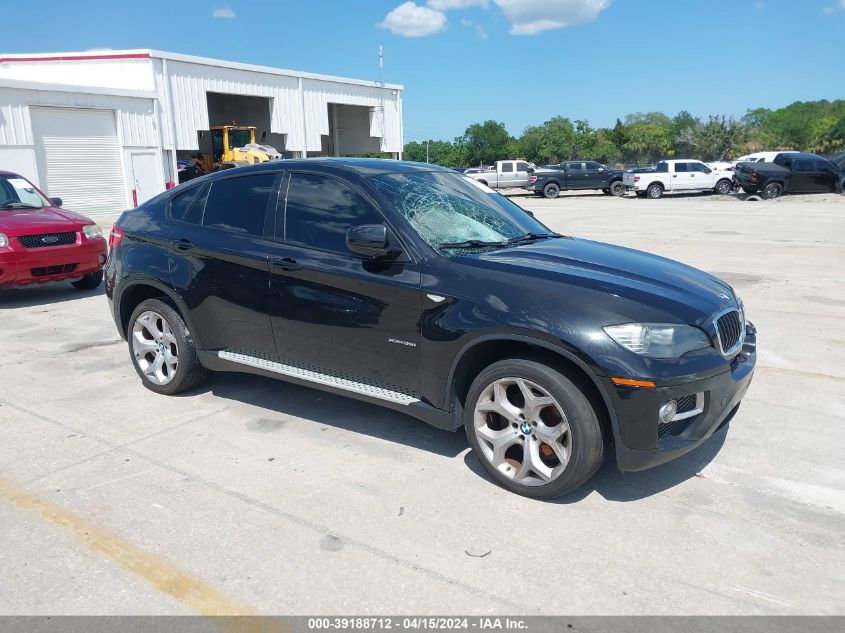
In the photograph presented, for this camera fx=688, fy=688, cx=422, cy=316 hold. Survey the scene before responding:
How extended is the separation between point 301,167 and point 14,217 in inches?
241

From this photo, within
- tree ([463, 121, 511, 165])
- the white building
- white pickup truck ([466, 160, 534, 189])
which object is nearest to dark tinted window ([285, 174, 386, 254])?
the white building

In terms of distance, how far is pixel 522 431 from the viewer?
3.61 meters

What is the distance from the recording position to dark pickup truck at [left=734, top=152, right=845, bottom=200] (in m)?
28.4

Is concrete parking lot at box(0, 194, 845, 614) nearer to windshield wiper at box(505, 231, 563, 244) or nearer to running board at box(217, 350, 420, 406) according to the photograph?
running board at box(217, 350, 420, 406)

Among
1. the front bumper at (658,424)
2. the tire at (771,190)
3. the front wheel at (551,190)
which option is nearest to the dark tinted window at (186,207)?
the front bumper at (658,424)

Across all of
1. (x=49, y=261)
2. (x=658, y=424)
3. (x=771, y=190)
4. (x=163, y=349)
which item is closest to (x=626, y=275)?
(x=658, y=424)

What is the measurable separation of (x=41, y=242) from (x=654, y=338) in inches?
316

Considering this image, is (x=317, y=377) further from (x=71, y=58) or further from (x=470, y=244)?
(x=71, y=58)

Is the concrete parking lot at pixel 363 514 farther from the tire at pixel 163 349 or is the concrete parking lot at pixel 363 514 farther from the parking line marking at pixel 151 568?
the tire at pixel 163 349

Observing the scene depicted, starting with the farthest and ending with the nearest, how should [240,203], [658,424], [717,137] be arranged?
[717,137] < [240,203] < [658,424]

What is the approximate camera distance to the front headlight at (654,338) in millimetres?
3301

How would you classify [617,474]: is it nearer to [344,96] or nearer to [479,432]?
[479,432]

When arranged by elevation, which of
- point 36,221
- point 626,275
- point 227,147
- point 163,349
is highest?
point 227,147
